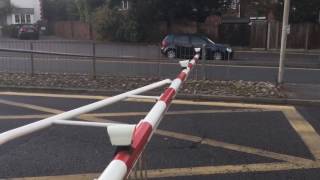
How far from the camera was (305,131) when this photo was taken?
7449 millimetres

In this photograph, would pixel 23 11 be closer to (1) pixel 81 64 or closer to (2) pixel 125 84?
(1) pixel 81 64

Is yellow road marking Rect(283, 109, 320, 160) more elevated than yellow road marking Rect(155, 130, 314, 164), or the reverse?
yellow road marking Rect(155, 130, 314, 164)

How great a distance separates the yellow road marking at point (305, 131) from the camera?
6.45 m

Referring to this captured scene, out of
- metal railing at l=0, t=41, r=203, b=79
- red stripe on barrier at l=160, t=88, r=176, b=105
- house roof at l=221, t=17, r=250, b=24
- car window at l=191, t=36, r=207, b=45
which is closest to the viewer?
red stripe on barrier at l=160, t=88, r=176, b=105

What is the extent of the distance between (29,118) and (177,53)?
50.0 feet

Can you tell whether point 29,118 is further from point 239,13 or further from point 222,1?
point 239,13

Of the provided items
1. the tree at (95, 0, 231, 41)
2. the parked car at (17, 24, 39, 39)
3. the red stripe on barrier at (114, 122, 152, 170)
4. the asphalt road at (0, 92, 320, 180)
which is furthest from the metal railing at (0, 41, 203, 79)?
the parked car at (17, 24, 39, 39)

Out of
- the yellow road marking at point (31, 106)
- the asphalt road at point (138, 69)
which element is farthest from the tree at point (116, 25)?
the yellow road marking at point (31, 106)

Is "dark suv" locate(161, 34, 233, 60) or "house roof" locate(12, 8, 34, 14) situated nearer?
"dark suv" locate(161, 34, 233, 60)

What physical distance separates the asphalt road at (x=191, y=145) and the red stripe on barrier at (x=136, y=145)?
2669 millimetres

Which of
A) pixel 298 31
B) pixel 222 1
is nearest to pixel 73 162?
pixel 298 31

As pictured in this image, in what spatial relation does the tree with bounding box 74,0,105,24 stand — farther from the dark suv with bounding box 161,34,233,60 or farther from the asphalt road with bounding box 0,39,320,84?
the asphalt road with bounding box 0,39,320,84

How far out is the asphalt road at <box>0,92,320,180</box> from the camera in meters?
5.44

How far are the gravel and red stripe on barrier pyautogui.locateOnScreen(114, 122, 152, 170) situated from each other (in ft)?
27.1
